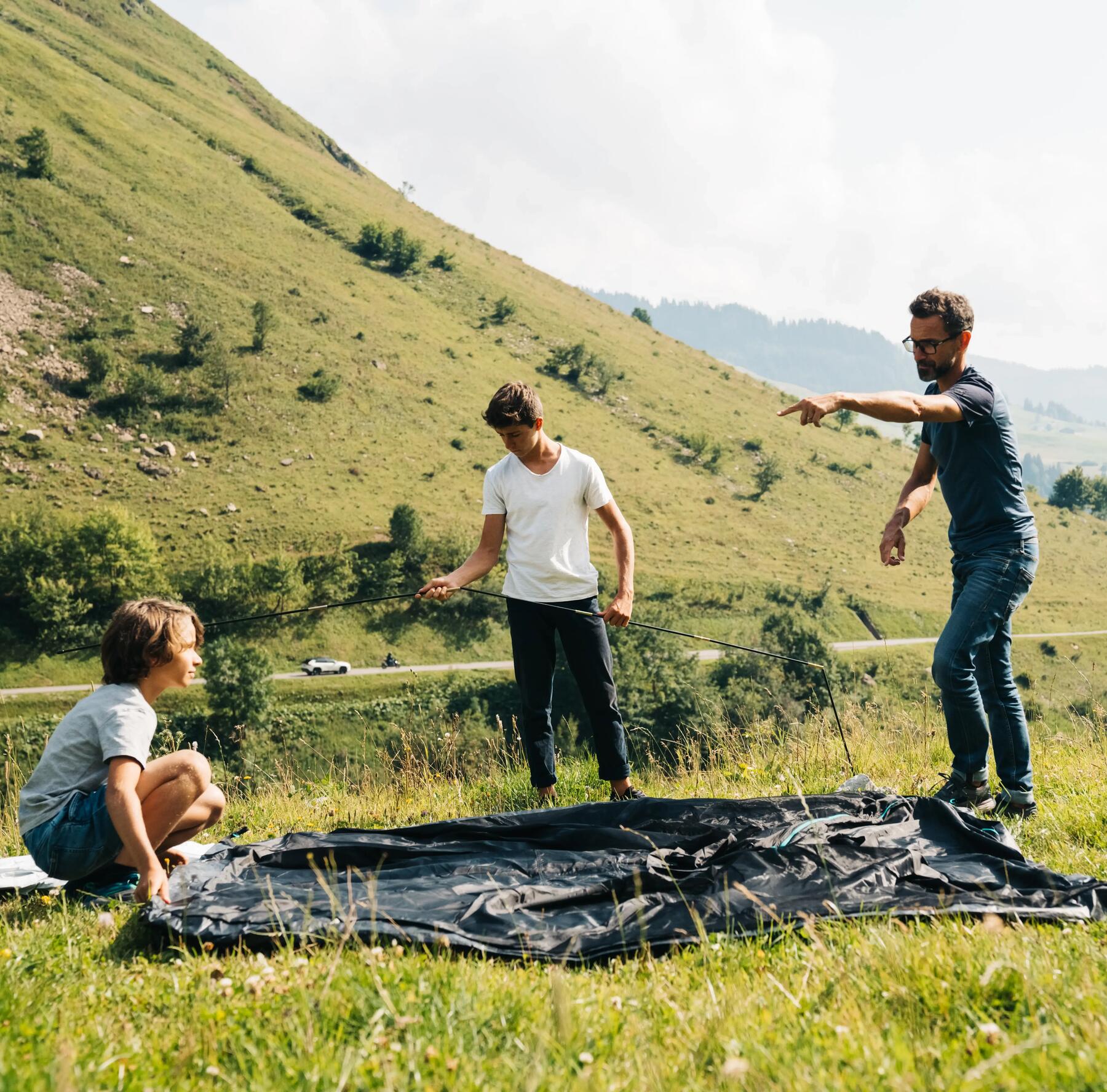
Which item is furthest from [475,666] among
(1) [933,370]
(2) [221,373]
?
(1) [933,370]

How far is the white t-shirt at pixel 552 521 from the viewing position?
4.97 meters

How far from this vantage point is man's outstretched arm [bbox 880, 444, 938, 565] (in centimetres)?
479

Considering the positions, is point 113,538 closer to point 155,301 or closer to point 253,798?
point 155,301

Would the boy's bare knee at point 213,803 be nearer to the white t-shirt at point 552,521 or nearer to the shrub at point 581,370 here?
the white t-shirt at point 552,521

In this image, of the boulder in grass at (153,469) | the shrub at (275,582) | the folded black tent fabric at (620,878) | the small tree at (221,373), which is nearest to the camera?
the folded black tent fabric at (620,878)

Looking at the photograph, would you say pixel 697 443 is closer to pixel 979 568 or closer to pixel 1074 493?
pixel 1074 493

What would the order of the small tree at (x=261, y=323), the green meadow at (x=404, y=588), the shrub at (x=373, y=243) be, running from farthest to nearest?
the shrub at (x=373, y=243)
the small tree at (x=261, y=323)
the green meadow at (x=404, y=588)

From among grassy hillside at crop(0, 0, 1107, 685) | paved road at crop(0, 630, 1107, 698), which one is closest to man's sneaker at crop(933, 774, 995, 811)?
paved road at crop(0, 630, 1107, 698)

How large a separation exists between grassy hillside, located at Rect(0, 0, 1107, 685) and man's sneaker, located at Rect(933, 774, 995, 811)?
49.0 metres

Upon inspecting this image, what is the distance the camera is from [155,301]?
68562 millimetres

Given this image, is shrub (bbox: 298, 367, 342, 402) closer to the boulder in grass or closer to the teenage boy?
the boulder in grass

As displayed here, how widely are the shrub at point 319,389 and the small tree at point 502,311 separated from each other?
83.1ft

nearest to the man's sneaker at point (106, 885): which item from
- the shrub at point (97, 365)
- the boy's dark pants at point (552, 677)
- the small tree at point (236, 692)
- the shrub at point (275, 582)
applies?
the boy's dark pants at point (552, 677)

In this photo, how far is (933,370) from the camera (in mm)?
4492
